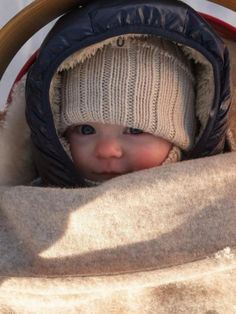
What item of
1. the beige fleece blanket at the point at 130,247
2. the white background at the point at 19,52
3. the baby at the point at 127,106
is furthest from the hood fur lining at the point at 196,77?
the white background at the point at 19,52

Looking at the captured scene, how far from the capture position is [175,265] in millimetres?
787

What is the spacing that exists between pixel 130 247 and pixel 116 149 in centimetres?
20

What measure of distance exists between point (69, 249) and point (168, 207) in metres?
0.14

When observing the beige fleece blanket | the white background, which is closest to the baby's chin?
the beige fleece blanket

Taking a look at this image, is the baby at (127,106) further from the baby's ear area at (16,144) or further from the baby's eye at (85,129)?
the baby's ear area at (16,144)

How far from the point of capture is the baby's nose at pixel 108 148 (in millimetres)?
958

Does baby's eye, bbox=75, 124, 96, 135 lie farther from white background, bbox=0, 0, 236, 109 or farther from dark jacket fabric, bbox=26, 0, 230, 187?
white background, bbox=0, 0, 236, 109

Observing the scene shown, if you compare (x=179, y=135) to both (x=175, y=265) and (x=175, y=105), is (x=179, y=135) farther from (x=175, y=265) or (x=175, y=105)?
(x=175, y=265)

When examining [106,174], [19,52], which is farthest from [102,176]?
[19,52]

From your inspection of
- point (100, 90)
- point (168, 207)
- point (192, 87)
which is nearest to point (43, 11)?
point (100, 90)

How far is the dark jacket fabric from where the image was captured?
91 cm

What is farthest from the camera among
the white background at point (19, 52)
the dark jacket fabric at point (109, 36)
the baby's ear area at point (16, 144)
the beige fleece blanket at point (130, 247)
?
the white background at point (19, 52)

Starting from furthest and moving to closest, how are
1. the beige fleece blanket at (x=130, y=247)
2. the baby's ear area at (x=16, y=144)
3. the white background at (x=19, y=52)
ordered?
1. the white background at (x=19, y=52)
2. the baby's ear area at (x=16, y=144)
3. the beige fleece blanket at (x=130, y=247)

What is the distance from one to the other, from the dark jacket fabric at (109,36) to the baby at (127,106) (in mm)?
40
